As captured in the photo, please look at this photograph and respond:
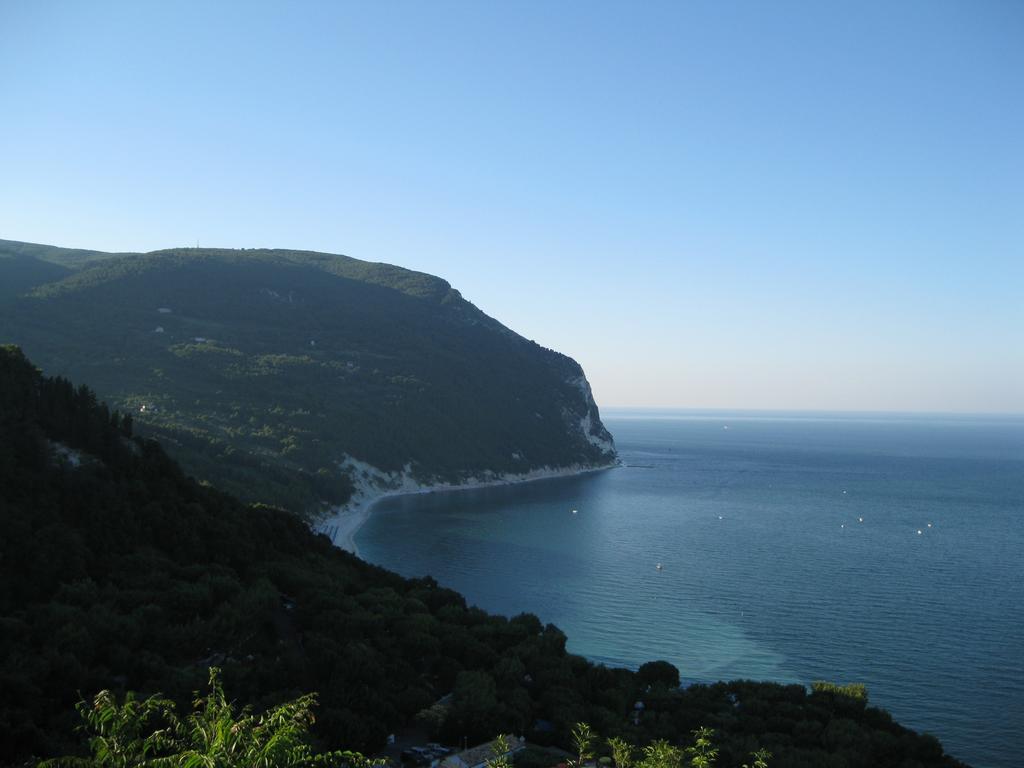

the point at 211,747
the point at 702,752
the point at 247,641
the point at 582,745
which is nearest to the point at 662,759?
the point at 582,745

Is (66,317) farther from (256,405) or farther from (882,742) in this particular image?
(882,742)

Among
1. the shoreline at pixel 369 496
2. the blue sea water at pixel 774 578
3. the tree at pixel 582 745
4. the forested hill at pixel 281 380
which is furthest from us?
the forested hill at pixel 281 380

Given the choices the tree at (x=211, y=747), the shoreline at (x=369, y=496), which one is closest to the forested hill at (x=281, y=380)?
the shoreline at (x=369, y=496)

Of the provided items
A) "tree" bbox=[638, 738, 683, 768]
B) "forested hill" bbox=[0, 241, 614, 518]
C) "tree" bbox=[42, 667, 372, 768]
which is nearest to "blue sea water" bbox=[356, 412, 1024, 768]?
"forested hill" bbox=[0, 241, 614, 518]

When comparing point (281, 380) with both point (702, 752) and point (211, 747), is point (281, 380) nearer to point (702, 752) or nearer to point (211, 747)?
point (702, 752)

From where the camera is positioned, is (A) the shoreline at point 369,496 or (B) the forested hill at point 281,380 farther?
(B) the forested hill at point 281,380

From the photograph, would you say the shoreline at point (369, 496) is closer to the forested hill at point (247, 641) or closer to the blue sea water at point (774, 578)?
the blue sea water at point (774, 578)
